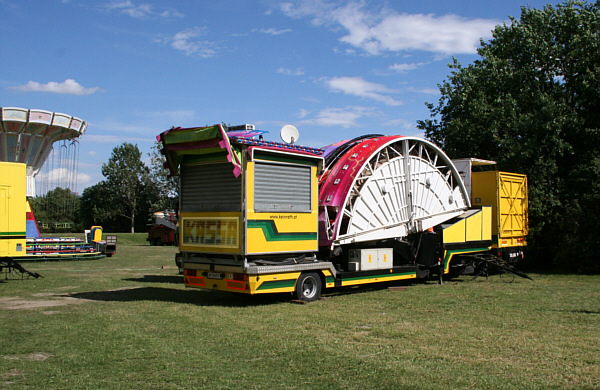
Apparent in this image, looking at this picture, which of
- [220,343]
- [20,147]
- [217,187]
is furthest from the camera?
[20,147]

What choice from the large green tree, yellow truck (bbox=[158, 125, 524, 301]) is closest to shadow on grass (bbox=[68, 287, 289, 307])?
yellow truck (bbox=[158, 125, 524, 301])

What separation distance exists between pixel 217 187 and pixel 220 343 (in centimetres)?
501

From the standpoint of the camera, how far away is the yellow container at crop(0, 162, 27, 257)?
55.5 feet

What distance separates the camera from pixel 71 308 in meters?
12.1

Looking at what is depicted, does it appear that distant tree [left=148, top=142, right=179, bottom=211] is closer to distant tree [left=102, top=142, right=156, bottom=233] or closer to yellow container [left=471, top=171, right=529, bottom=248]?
distant tree [left=102, top=142, right=156, bottom=233]

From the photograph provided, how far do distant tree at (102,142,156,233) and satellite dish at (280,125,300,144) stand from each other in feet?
265

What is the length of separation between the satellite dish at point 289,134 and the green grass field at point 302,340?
388 cm

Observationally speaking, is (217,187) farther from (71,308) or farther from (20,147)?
(20,147)

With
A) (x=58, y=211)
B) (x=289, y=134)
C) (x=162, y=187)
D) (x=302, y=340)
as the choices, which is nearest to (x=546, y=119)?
(x=289, y=134)

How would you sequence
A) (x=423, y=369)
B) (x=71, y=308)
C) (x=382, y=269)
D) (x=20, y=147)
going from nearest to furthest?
(x=423, y=369) < (x=71, y=308) < (x=382, y=269) < (x=20, y=147)

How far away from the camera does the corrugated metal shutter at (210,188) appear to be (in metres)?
12.5

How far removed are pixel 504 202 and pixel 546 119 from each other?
14.8 ft

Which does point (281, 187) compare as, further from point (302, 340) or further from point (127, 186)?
point (127, 186)

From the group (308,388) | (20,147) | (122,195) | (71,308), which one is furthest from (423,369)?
(122,195)
